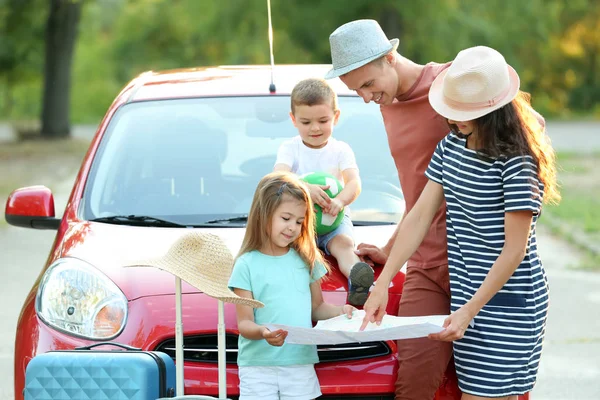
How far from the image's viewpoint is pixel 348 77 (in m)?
3.69

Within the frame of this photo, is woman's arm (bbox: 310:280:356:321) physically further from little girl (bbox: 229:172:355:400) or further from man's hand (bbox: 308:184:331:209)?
man's hand (bbox: 308:184:331:209)

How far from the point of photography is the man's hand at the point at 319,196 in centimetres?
393

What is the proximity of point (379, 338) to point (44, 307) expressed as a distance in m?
1.34

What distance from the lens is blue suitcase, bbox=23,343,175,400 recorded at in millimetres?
3275

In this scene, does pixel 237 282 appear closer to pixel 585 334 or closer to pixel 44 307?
pixel 44 307

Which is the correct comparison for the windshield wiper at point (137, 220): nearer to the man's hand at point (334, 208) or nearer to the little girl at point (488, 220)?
the man's hand at point (334, 208)

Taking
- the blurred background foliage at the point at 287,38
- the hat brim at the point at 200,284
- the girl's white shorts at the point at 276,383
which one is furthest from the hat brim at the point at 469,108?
the blurred background foliage at the point at 287,38

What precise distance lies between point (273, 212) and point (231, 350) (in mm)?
539

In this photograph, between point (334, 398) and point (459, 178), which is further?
point (334, 398)

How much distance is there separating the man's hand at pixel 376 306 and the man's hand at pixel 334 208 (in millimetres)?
562

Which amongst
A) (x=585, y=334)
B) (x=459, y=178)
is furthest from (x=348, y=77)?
(x=585, y=334)

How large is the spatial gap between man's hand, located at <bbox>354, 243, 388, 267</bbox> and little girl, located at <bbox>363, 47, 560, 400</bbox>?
0.43 meters

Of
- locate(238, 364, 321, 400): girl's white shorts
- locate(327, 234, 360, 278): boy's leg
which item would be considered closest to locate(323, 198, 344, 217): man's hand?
locate(327, 234, 360, 278): boy's leg

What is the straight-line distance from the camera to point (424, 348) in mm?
3615
